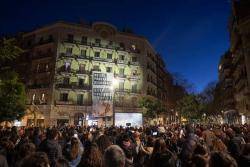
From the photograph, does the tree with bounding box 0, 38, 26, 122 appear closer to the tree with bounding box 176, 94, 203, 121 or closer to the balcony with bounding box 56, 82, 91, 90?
the balcony with bounding box 56, 82, 91, 90

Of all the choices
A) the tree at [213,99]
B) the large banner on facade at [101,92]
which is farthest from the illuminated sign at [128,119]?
the tree at [213,99]

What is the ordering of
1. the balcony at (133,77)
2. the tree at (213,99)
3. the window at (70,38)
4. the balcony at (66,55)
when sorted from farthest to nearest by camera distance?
the tree at (213,99) → the balcony at (133,77) → the window at (70,38) → the balcony at (66,55)

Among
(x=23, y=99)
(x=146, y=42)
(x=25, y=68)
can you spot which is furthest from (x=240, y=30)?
(x=25, y=68)

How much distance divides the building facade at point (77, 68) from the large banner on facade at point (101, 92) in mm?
7556

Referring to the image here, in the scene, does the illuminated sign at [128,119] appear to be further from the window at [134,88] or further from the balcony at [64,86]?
the balcony at [64,86]

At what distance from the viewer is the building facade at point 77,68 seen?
159 ft

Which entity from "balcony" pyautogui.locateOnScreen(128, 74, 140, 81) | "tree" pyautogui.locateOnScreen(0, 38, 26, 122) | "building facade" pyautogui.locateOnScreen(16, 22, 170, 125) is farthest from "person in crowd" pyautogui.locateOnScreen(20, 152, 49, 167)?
"balcony" pyautogui.locateOnScreen(128, 74, 140, 81)

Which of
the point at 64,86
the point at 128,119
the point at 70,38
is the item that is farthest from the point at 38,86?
the point at 128,119

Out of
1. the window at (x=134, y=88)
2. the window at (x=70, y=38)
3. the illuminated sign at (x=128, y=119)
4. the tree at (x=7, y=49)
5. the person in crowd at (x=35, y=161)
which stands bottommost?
the person in crowd at (x=35, y=161)

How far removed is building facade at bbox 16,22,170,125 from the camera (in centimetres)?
4859

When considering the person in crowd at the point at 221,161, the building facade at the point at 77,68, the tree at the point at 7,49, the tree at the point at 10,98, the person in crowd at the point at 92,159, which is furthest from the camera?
the building facade at the point at 77,68

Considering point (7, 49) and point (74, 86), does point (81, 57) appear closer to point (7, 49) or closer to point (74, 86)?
point (74, 86)

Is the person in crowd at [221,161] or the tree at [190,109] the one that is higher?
the tree at [190,109]

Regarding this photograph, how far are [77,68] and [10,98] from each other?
21.0 meters
